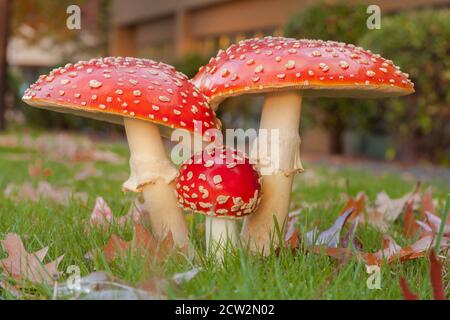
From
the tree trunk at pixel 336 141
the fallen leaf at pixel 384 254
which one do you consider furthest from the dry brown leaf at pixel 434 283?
the tree trunk at pixel 336 141

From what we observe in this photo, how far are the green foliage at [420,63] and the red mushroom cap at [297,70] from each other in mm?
6016

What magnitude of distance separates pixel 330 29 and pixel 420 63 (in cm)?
236

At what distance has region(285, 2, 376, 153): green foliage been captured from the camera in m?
9.94

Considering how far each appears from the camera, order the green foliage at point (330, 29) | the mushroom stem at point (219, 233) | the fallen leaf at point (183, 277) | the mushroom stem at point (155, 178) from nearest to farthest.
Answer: the fallen leaf at point (183, 277)
the mushroom stem at point (219, 233)
the mushroom stem at point (155, 178)
the green foliage at point (330, 29)

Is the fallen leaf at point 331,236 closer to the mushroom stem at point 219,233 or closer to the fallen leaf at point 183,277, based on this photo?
the mushroom stem at point 219,233

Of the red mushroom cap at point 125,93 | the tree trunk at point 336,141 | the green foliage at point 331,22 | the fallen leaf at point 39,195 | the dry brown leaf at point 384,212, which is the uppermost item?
the green foliage at point 331,22

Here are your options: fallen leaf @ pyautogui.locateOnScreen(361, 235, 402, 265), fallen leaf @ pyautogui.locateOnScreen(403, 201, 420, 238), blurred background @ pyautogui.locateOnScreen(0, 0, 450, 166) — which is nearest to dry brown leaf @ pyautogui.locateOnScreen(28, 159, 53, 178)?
fallen leaf @ pyautogui.locateOnScreen(403, 201, 420, 238)

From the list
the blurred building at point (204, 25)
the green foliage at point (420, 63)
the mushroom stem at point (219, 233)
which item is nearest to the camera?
the mushroom stem at point (219, 233)

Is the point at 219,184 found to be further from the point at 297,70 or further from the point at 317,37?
the point at 317,37

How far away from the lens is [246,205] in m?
2.24

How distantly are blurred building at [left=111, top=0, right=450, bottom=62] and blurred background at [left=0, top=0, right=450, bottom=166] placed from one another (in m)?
0.02

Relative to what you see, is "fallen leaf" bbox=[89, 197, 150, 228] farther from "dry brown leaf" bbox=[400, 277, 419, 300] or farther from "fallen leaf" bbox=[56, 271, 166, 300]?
"dry brown leaf" bbox=[400, 277, 419, 300]

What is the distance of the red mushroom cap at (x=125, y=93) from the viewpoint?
7.05ft

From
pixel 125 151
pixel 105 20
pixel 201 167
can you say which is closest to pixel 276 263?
pixel 201 167
